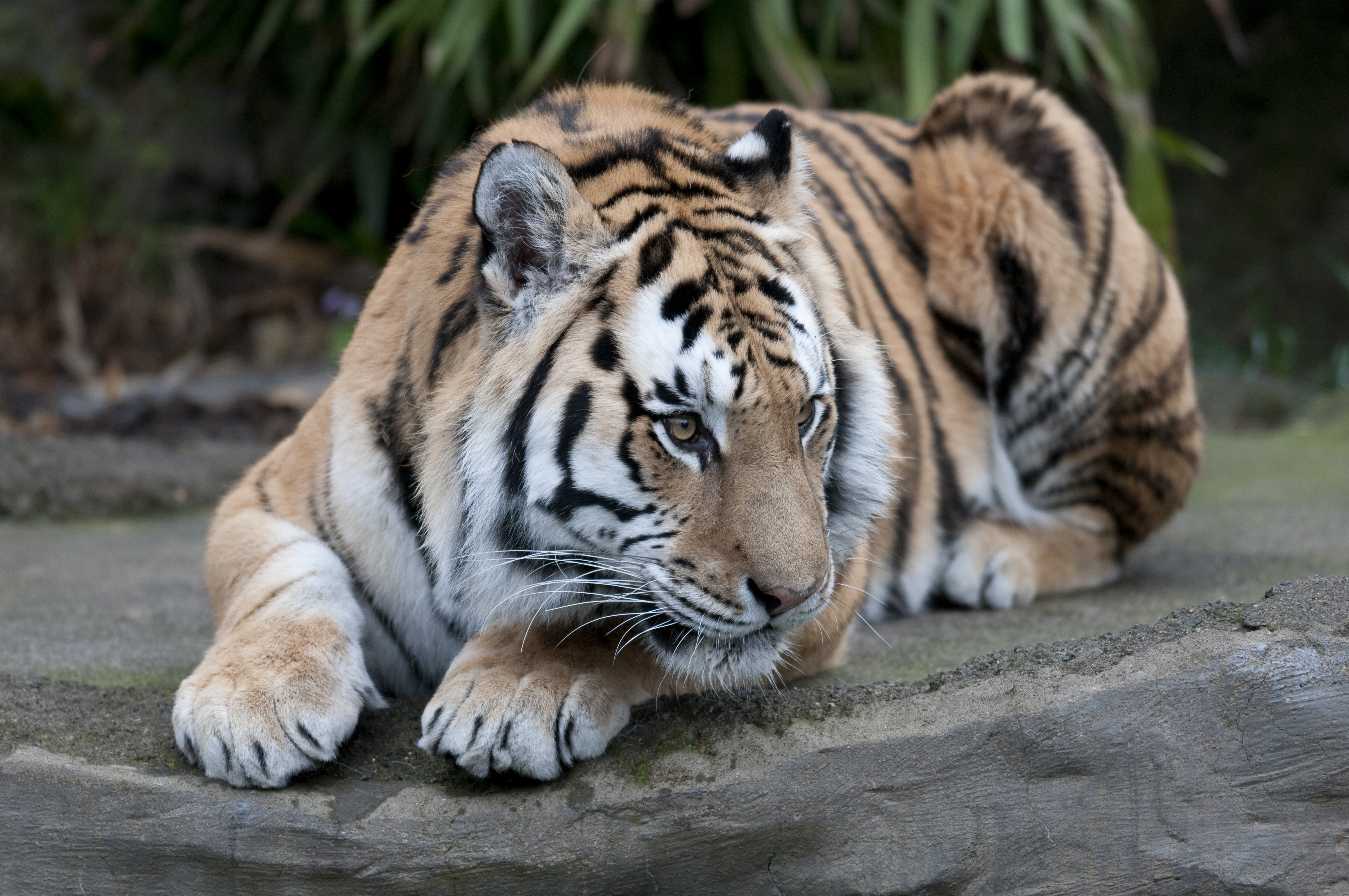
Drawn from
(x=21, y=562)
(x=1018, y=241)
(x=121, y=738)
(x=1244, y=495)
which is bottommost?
(x=21, y=562)

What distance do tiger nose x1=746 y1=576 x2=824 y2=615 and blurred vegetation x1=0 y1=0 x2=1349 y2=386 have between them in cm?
473

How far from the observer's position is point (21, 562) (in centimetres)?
347

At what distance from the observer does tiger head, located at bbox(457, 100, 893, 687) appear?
180 centimetres

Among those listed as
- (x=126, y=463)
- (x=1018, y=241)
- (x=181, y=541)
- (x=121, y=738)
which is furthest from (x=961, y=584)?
(x=126, y=463)

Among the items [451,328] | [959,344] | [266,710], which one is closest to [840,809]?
[266,710]

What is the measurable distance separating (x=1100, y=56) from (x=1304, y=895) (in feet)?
14.1

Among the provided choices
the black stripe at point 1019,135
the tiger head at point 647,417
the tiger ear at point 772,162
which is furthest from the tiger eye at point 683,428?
the black stripe at point 1019,135

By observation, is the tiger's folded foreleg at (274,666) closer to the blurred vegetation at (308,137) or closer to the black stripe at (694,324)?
the black stripe at (694,324)

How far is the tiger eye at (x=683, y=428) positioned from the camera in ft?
5.99

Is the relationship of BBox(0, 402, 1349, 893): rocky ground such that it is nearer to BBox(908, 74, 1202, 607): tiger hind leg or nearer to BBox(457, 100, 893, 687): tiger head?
BBox(457, 100, 893, 687): tiger head

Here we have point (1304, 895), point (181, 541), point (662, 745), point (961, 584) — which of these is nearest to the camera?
point (1304, 895)

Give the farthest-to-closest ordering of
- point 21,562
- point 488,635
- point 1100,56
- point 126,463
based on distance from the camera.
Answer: point 1100,56 → point 126,463 → point 21,562 → point 488,635

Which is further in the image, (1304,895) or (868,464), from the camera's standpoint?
(868,464)

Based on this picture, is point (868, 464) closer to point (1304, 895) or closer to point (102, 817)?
point (1304, 895)
